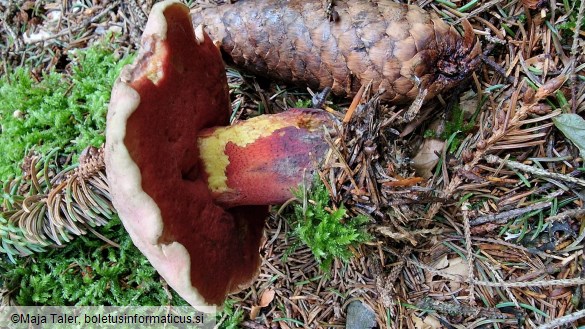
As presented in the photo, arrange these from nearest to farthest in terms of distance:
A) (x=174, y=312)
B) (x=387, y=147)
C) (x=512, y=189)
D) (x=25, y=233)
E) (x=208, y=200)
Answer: (x=208, y=200), (x=387, y=147), (x=512, y=189), (x=25, y=233), (x=174, y=312)

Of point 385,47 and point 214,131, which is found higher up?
point 385,47

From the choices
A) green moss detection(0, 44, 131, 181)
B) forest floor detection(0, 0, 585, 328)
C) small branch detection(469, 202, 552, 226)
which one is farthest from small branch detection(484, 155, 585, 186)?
green moss detection(0, 44, 131, 181)

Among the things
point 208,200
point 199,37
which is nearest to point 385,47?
point 199,37

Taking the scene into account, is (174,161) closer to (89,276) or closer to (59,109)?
(89,276)

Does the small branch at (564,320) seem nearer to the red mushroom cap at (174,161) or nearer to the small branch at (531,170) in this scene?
the small branch at (531,170)

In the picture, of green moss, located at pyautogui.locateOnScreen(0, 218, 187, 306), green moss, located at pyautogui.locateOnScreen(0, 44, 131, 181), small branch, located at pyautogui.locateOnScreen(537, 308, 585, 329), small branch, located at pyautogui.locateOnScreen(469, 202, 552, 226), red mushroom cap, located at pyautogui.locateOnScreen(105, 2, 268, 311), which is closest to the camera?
red mushroom cap, located at pyautogui.locateOnScreen(105, 2, 268, 311)

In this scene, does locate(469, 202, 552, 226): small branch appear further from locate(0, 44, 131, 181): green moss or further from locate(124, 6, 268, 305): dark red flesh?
locate(0, 44, 131, 181): green moss

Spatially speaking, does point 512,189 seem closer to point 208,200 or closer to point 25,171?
point 208,200

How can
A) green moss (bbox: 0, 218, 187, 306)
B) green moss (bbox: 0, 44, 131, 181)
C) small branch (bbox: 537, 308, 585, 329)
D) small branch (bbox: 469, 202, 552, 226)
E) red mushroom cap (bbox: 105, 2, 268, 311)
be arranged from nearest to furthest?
red mushroom cap (bbox: 105, 2, 268, 311), small branch (bbox: 537, 308, 585, 329), small branch (bbox: 469, 202, 552, 226), green moss (bbox: 0, 218, 187, 306), green moss (bbox: 0, 44, 131, 181)
